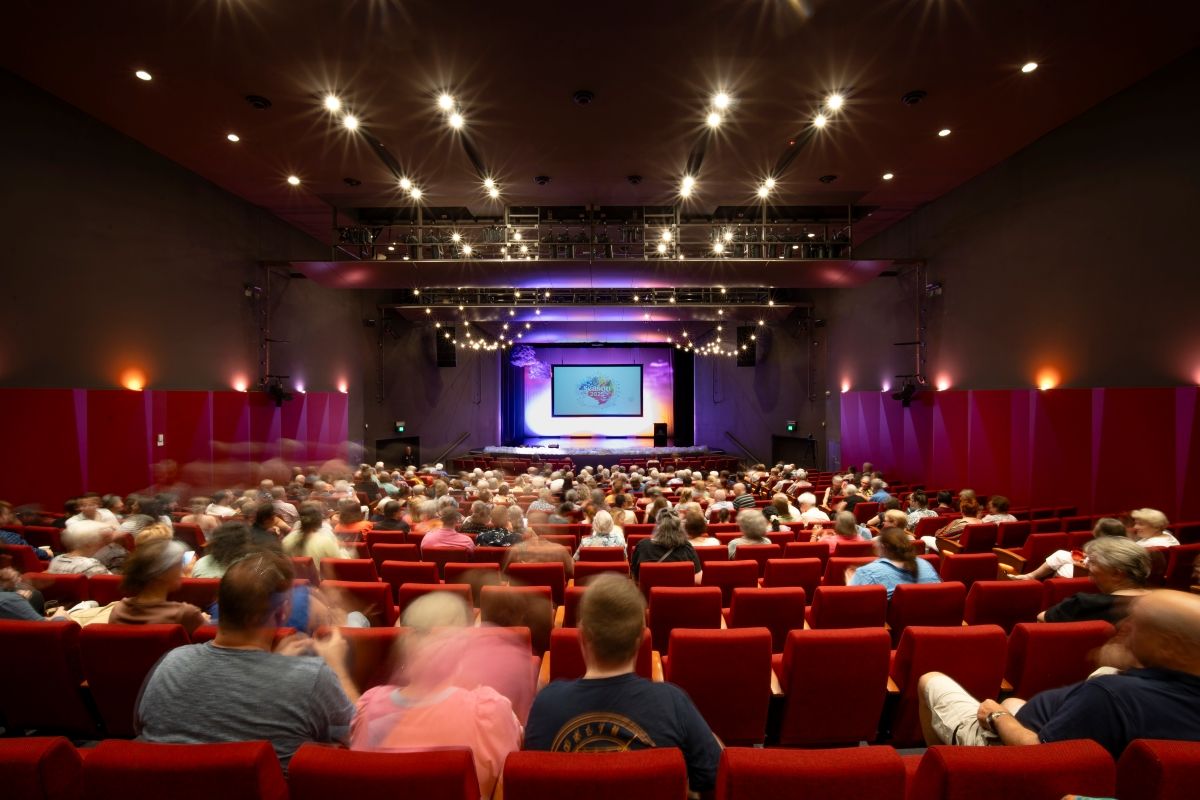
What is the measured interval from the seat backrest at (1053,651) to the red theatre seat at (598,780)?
221 centimetres

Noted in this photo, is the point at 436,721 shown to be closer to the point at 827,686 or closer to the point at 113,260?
the point at 827,686

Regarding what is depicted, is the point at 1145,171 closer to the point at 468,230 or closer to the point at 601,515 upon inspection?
the point at 601,515

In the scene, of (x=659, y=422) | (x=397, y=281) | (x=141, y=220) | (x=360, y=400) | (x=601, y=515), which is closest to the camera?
(x=601, y=515)

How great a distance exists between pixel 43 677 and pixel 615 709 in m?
2.91

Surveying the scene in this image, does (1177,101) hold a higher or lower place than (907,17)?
lower

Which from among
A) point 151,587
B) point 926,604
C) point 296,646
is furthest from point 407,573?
point 926,604

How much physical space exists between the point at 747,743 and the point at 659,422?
25070mm

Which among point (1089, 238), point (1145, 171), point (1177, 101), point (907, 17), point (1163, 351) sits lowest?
point (1163, 351)

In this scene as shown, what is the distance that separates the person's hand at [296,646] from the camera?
2104mm

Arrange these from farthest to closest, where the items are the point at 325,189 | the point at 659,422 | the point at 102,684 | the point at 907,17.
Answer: the point at 659,422, the point at 325,189, the point at 907,17, the point at 102,684

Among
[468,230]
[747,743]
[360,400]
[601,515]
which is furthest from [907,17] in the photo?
[360,400]

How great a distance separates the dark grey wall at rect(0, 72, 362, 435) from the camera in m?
7.47

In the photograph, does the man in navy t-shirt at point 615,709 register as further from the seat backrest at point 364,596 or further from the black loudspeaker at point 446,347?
the black loudspeaker at point 446,347

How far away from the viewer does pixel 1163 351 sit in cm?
734
